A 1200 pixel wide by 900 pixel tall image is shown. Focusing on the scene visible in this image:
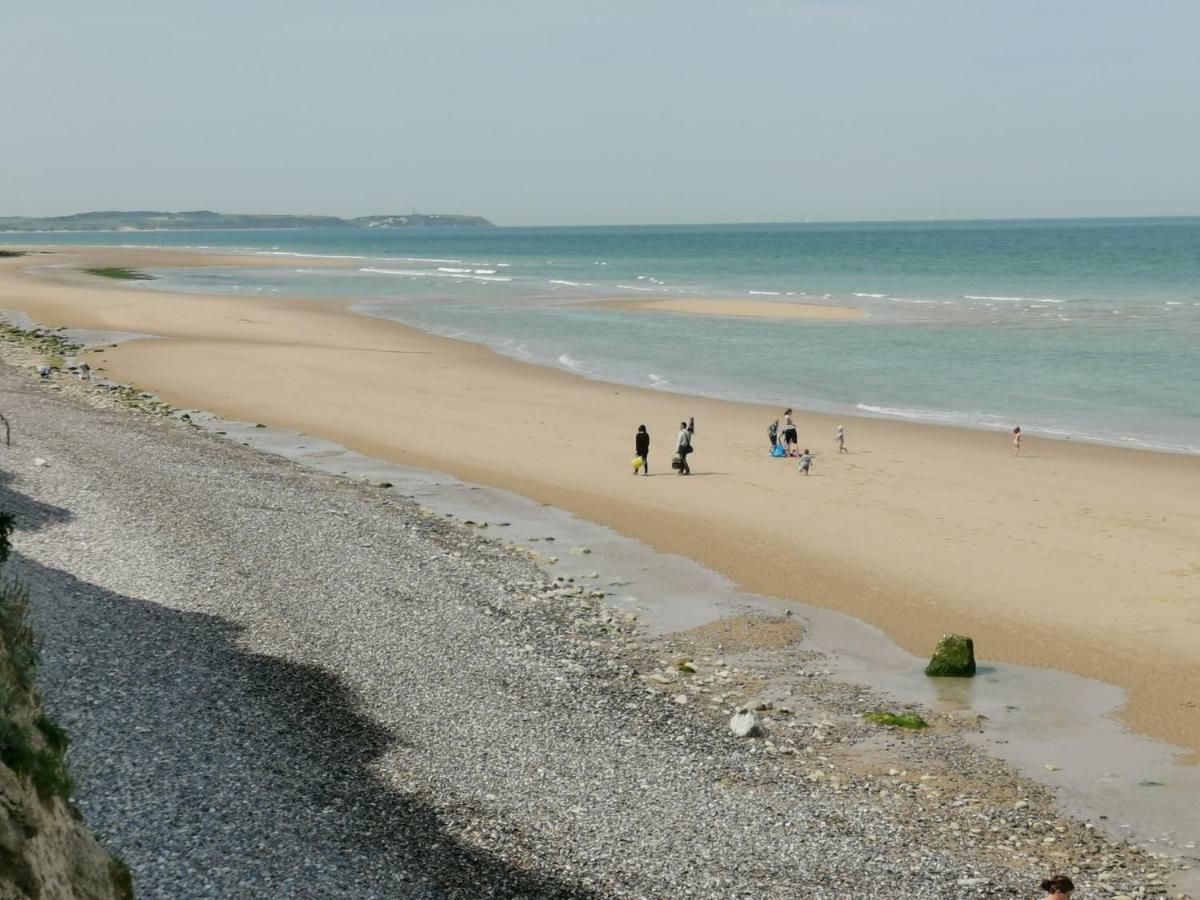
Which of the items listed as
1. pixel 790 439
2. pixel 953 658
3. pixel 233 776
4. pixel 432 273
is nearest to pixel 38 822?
pixel 233 776

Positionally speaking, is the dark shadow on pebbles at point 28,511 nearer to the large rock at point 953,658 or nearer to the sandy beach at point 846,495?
the sandy beach at point 846,495

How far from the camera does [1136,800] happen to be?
45.9 ft

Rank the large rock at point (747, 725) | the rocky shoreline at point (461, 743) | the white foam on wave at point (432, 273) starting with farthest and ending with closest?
the white foam on wave at point (432, 273)
the large rock at point (747, 725)
the rocky shoreline at point (461, 743)

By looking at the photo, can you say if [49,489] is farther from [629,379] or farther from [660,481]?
[629,379]

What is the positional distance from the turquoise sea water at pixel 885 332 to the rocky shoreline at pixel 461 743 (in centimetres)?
2178

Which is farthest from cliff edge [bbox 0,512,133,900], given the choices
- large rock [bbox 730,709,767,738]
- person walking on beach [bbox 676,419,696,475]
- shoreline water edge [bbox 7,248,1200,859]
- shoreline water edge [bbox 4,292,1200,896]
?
person walking on beach [bbox 676,419,696,475]

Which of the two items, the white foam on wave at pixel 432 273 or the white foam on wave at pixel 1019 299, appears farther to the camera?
the white foam on wave at pixel 432 273

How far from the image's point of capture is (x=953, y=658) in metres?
17.6

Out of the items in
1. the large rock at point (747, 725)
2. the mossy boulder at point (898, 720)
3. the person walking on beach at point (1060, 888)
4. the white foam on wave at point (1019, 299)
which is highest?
the white foam on wave at point (1019, 299)

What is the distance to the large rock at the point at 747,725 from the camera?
1522cm

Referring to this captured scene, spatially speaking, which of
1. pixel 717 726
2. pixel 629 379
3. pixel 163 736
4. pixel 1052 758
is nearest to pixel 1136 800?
pixel 1052 758

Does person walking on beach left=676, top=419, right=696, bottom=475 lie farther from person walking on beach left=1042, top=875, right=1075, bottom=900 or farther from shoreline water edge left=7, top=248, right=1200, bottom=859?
person walking on beach left=1042, top=875, right=1075, bottom=900

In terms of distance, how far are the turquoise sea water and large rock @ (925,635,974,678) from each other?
1905 centimetres

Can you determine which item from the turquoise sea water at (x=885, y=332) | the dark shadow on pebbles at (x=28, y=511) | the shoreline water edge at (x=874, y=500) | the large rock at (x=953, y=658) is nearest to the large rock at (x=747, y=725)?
the large rock at (x=953, y=658)
